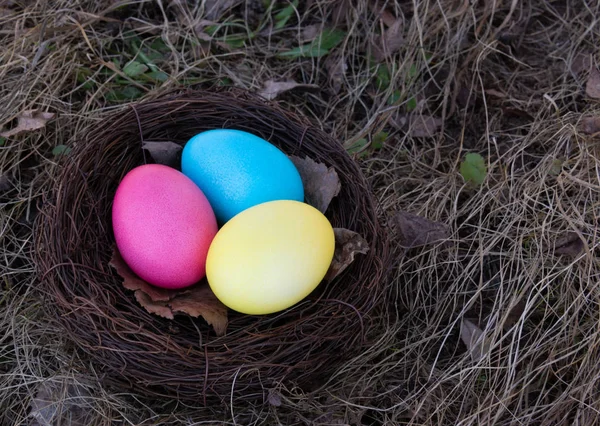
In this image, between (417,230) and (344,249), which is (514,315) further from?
(344,249)

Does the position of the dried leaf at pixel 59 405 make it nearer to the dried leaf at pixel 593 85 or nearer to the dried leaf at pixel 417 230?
the dried leaf at pixel 417 230

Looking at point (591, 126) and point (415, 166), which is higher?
point (591, 126)

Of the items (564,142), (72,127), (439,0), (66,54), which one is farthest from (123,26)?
(564,142)

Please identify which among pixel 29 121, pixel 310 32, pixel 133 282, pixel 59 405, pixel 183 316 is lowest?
pixel 59 405

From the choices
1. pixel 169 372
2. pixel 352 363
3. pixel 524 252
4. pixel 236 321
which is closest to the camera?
pixel 169 372

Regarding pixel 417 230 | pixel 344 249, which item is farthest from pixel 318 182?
pixel 417 230

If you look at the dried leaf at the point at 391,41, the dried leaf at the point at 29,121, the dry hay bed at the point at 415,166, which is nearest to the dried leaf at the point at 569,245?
the dry hay bed at the point at 415,166

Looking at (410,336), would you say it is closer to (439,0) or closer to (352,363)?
(352,363)
